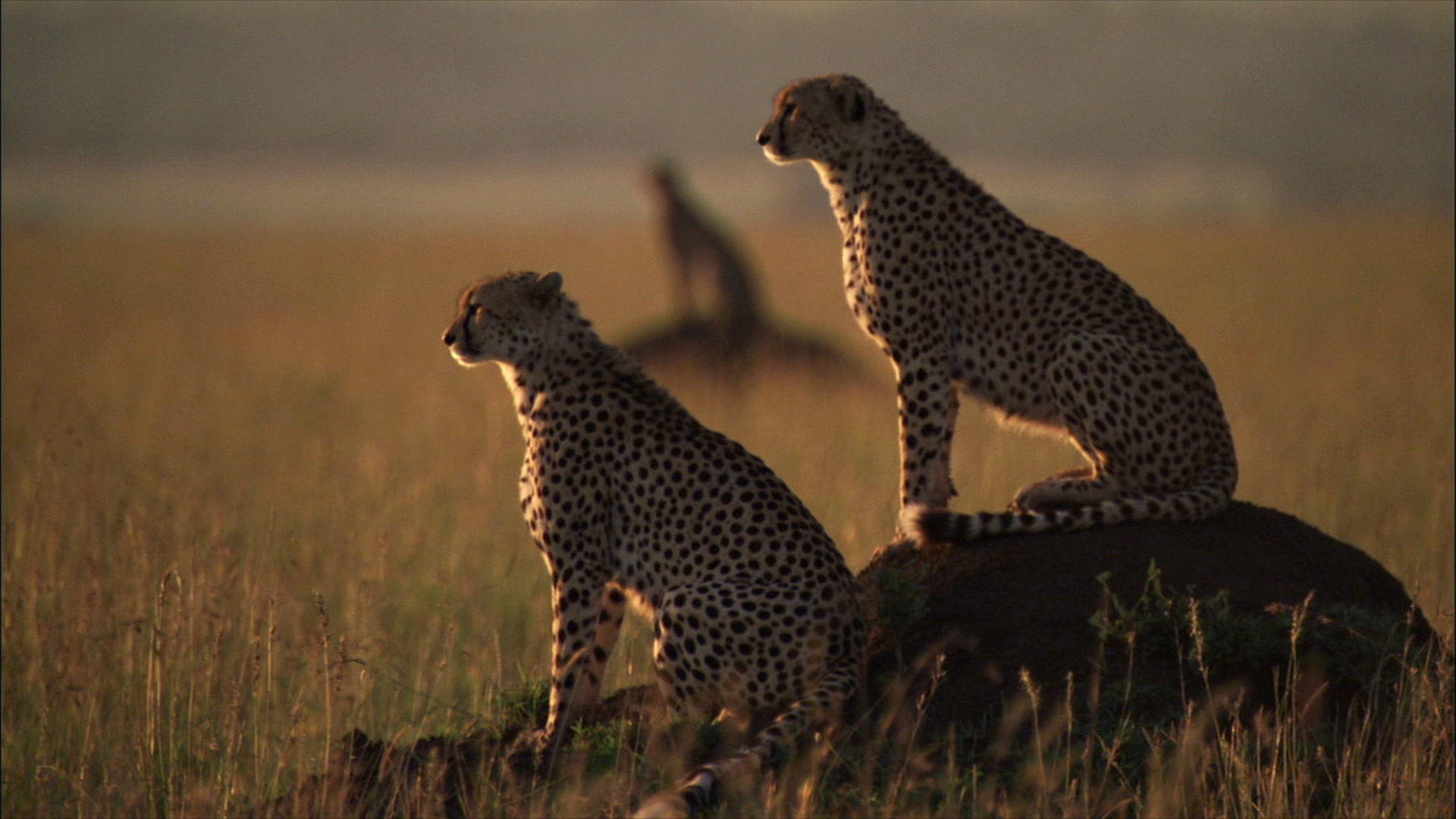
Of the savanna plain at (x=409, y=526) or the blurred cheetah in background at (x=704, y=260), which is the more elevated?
the blurred cheetah in background at (x=704, y=260)

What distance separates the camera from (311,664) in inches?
187

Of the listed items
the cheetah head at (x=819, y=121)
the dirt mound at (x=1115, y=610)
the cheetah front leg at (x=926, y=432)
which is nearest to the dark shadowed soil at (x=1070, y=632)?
the dirt mound at (x=1115, y=610)

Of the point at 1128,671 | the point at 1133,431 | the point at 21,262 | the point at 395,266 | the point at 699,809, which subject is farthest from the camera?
the point at 395,266

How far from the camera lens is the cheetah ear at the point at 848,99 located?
5520mm

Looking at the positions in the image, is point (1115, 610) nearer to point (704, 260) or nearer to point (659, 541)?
point (659, 541)

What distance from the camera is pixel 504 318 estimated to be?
4844mm

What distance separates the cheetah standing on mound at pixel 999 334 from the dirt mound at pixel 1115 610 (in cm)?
13

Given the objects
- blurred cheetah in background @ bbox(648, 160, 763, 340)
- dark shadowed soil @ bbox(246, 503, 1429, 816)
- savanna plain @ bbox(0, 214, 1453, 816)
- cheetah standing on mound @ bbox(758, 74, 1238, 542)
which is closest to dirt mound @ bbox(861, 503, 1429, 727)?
dark shadowed soil @ bbox(246, 503, 1429, 816)

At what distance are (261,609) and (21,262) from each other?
26525mm

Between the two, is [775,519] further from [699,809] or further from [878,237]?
[878,237]

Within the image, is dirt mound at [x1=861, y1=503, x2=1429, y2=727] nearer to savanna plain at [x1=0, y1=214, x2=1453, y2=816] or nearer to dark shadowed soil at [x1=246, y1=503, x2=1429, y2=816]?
dark shadowed soil at [x1=246, y1=503, x2=1429, y2=816]

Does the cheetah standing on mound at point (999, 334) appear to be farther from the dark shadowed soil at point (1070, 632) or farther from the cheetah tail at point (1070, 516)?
the dark shadowed soil at point (1070, 632)

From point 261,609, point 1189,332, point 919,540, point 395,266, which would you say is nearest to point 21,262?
point 395,266

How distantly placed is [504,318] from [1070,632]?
69.9 inches
